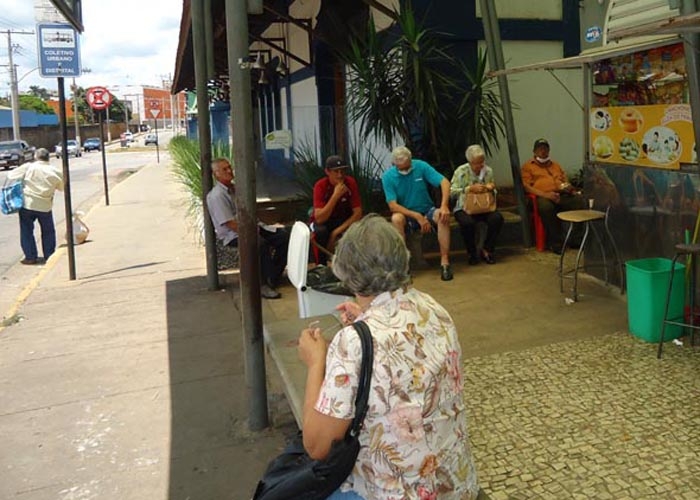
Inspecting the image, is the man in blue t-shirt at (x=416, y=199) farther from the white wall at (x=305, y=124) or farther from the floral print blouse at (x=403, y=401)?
the floral print blouse at (x=403, y=401)

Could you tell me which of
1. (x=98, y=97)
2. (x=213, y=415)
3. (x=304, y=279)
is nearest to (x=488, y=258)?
(x=304, y=279)

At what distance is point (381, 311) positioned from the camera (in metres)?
1.97

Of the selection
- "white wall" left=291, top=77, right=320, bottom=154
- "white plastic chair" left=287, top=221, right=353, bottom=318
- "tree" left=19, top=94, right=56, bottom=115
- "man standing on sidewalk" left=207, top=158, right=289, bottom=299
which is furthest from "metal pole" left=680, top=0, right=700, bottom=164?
"tree" left=19, top=94, right=56, bottom=115

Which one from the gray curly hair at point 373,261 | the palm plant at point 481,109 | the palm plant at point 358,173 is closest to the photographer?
the gray curly hair at point 373,261

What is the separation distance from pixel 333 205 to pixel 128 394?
2.58 meters

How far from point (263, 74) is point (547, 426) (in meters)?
12.3

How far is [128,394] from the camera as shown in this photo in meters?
4.36

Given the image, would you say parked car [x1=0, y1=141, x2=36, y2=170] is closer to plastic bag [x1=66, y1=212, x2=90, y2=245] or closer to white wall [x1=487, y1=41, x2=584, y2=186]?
plastic bag [x1=66, y1=212, x2=90, y2=245]

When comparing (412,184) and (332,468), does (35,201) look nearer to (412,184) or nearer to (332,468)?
(412,184)

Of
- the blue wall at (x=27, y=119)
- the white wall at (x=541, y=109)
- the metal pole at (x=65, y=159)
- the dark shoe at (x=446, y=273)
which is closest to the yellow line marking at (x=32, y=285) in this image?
the metal pole at (x=65, y=159)

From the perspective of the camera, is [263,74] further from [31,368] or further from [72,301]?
[31,368]

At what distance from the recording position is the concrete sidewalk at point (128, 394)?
3.34 meters

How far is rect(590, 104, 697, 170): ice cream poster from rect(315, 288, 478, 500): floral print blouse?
→ 3.38 m

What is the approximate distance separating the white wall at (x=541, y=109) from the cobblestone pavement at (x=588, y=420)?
447cm
